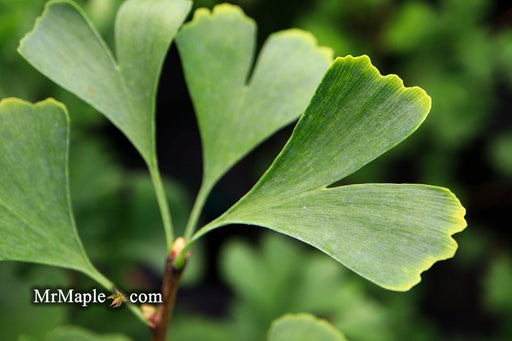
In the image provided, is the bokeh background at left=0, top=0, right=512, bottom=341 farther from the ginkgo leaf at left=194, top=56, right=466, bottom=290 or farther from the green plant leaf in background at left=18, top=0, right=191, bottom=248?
the ginkgo leaf at left=194, top=56, right=466, bottom=290

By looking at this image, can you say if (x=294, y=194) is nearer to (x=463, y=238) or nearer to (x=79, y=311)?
(x=79, y=311)

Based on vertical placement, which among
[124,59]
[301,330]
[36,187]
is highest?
[124,59]

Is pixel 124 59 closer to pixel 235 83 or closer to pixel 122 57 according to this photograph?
pixel 122 57

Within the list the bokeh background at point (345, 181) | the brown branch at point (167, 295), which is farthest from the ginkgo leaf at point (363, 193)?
the bokeh background at point (345, 181)

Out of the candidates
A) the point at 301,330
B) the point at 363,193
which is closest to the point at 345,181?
the point at 301,330

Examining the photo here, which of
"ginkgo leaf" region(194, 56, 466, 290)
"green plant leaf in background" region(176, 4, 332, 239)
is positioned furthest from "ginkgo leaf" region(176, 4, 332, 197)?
"ginkgo leaf" region(194, 56, 466, 290)

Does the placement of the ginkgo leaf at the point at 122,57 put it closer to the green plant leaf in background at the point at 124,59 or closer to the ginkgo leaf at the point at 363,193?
the green plant leaf in background at the point at 124,59

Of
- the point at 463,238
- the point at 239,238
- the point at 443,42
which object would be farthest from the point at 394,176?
the point at 239,238
